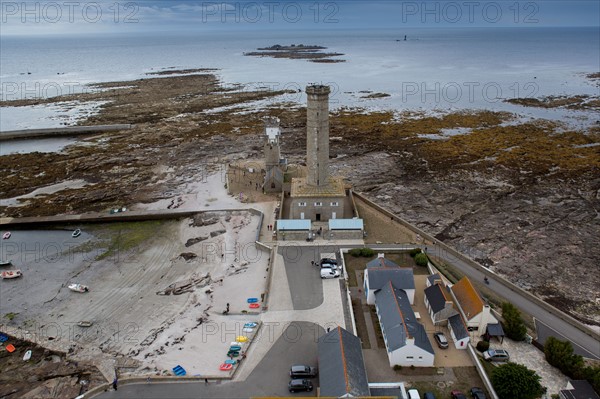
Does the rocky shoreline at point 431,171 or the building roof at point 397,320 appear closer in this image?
the building roof at point 397,320

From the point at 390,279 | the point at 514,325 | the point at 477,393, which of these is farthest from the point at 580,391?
the point at 390,279

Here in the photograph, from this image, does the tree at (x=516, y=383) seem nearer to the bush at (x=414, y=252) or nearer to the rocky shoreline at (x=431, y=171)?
the rocky shoreline at (x=431, y=171)

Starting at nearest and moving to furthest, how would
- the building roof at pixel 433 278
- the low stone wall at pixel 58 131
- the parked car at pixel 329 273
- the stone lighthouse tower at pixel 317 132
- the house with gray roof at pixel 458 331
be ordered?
the house with gray roof at pixel 458 331 < the building roof at pixel 433 278 < the parked car at pixel 329 273 < the stone lighthouse tower at pixel 317 132 < the low stone wall at pixel 58 131

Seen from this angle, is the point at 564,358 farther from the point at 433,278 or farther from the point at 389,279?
the point at 389,279

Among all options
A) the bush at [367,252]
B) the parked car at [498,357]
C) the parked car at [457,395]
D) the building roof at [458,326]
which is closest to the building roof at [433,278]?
the building roof at [458,326]

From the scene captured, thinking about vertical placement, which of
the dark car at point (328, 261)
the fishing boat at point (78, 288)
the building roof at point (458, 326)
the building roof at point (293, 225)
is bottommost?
the fishing boat at point (78, 288)

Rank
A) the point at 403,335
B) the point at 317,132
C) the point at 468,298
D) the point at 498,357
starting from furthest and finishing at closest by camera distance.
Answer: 1. the point at 317,132
2. the point at 468,298
3. the point at 498,357
4. the point at 403,335
